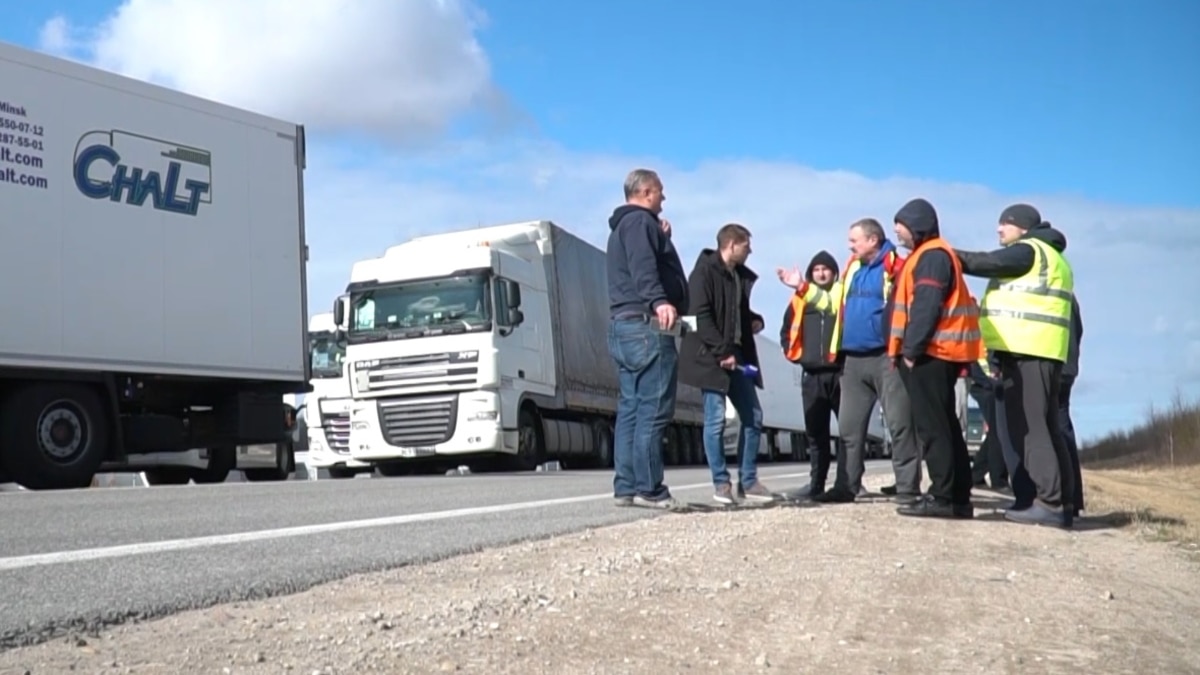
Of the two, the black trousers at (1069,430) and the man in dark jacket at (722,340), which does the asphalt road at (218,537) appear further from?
the black trousers at (1069,430)

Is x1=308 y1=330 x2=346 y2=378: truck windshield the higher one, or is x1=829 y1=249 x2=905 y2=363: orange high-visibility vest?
x1=308 y1=330 x2=346 y2=378: truck windshield

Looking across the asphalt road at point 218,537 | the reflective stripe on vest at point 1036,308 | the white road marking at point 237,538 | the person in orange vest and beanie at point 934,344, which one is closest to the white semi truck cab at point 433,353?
the asphalt road at point 218,537

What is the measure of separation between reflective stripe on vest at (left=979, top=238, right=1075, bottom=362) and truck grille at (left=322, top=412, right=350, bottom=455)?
525 inches

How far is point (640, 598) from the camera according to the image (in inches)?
174

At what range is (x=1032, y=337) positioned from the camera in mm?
7078

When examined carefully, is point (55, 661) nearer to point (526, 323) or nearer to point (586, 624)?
point (586, 624)

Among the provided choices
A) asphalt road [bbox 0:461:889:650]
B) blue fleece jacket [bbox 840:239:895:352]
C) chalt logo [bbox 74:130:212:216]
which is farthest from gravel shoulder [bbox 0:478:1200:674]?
chalt logo [bbox 74:130:212:216]

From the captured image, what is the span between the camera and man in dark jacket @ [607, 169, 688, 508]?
7.43 meters

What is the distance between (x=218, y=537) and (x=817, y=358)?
4555 millimetres

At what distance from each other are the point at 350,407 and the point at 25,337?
20.9ft

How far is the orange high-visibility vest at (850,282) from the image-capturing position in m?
8.43

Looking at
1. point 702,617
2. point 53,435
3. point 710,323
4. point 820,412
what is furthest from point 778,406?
point 702,617

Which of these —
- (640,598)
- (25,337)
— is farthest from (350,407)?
(640,598)

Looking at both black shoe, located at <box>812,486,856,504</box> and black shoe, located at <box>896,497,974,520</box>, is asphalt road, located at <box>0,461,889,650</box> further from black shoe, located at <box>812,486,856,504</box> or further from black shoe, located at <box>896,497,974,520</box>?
black shoe, located at <box>896,497,974,520</box>
